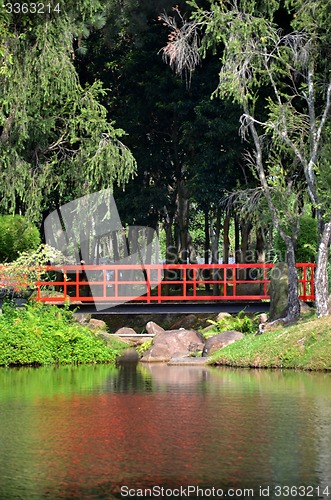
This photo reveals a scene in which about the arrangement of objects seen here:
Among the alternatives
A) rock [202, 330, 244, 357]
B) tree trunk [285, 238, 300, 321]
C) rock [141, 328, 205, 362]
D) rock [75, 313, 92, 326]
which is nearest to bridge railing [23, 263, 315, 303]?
rock [75, 313, 92, 326]

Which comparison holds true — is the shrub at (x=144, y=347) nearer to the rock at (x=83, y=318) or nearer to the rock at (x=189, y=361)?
the rock at (x=189, y=361)

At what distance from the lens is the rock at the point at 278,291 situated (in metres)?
31.2

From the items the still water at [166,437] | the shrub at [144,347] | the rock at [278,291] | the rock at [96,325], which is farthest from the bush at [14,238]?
the still water at [166,437]

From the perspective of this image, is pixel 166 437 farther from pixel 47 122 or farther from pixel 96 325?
pixel 96 325

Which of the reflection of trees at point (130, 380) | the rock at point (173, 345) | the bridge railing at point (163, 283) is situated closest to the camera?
the reflection of trees at point (130, 380)

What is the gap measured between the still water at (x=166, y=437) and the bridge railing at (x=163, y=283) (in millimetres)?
9143

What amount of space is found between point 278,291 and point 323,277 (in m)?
3.14

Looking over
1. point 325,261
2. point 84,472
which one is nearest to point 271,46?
point 325,261

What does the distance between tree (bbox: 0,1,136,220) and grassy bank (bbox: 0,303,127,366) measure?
544cm

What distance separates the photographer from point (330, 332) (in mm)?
24484

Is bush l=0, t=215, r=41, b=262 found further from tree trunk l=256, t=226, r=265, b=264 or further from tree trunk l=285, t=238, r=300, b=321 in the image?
tree trunk l=256, t=226, r=265, b=264

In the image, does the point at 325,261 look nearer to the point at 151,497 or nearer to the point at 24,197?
the point at 24,197

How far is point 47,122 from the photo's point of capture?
113 ft

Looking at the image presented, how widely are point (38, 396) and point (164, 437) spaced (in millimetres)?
5871
